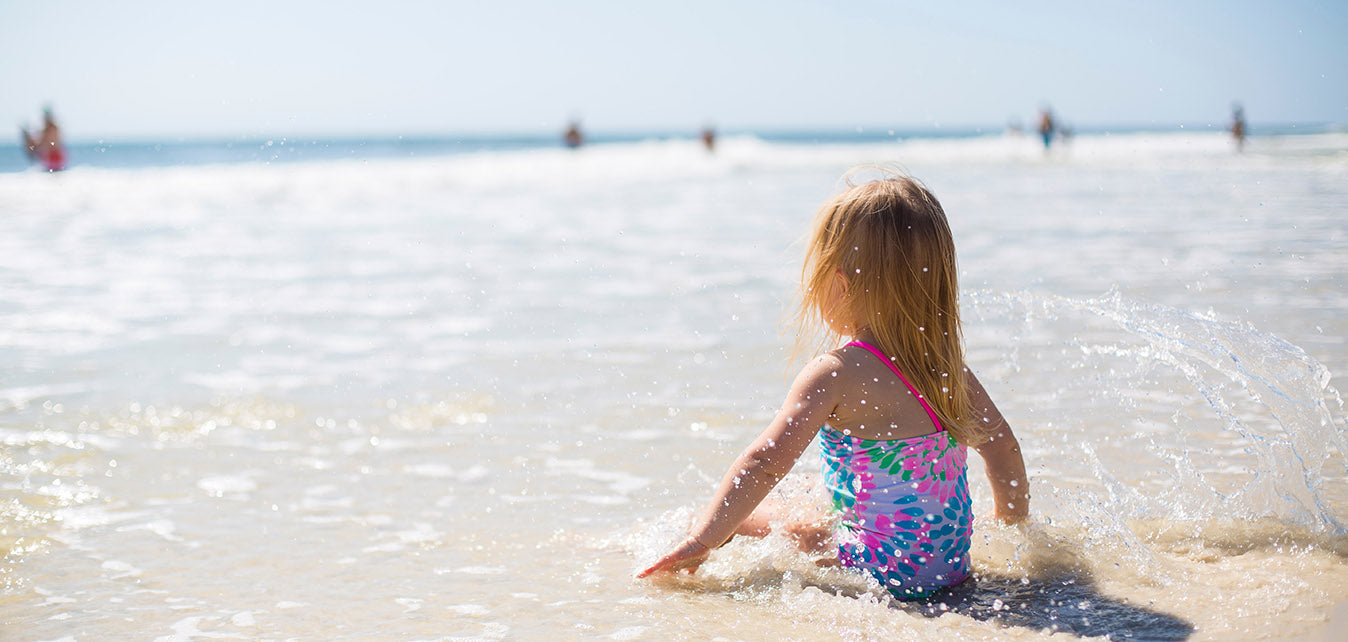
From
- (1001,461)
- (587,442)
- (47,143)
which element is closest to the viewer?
(1001,461)

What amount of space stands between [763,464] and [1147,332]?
5.91 ft

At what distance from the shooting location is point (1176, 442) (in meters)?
3.64

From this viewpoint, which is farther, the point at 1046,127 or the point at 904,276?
the point at 1046,127

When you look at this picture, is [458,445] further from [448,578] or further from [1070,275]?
[1070,275]

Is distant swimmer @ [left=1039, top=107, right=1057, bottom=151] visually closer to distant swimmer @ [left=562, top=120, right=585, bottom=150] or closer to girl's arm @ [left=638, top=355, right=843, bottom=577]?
distant swimmer @ [left=562, top=120, right=585, bottom=150]

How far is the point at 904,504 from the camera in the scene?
238cm

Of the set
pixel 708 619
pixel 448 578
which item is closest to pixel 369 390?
pixel 448 578

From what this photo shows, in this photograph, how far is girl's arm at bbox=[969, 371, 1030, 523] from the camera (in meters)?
2.50

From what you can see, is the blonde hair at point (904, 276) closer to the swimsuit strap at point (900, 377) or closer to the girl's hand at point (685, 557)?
the swimsuit strap at point (900, 377)

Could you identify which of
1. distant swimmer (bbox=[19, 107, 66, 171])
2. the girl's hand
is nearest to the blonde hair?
the girl's hand

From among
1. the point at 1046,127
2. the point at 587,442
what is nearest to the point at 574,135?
the point at 1046,127

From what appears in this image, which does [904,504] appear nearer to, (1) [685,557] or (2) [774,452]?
(2) [774,452]

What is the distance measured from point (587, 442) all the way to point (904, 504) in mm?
1844

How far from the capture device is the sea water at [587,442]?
2494 millimetres
